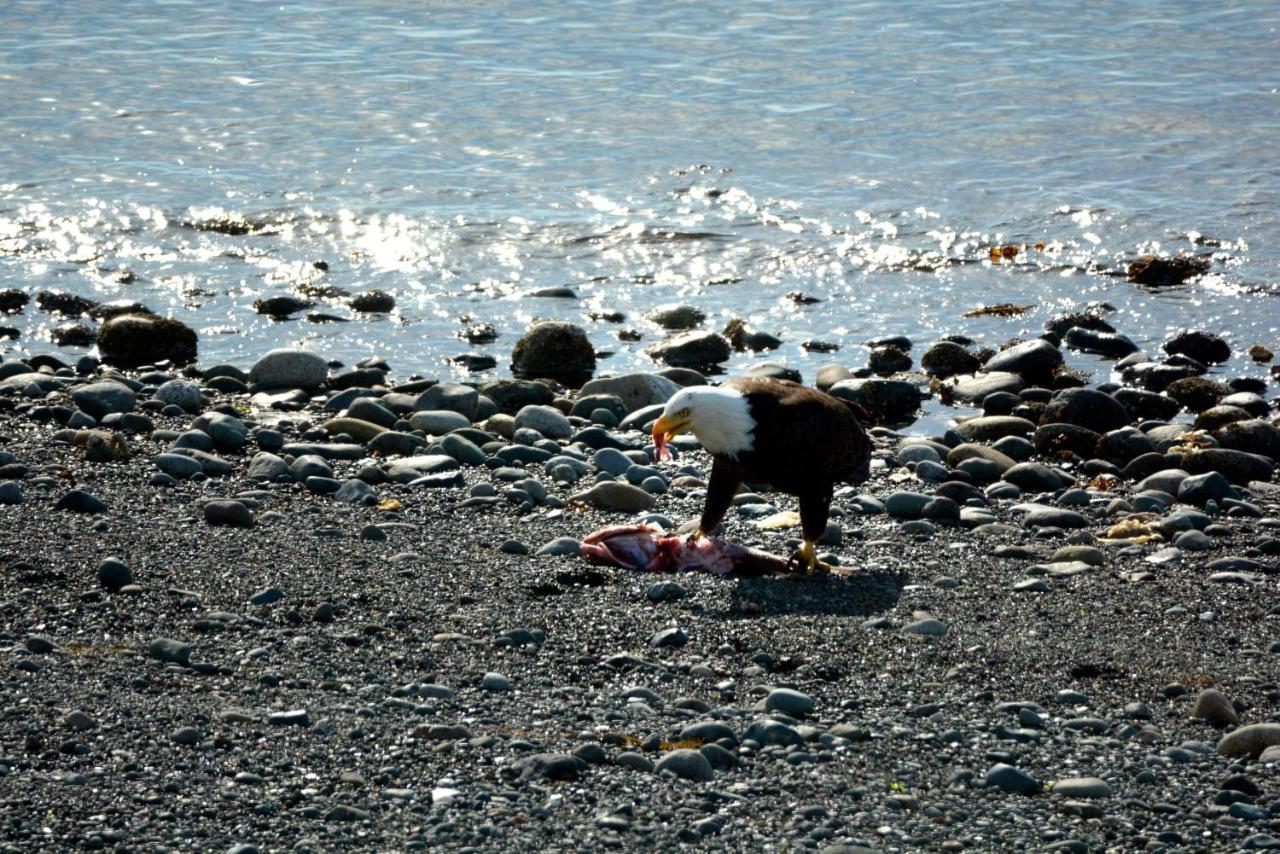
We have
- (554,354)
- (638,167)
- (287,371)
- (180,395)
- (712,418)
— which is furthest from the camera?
(638,167)

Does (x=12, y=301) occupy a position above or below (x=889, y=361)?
above

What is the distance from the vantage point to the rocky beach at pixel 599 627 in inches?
203

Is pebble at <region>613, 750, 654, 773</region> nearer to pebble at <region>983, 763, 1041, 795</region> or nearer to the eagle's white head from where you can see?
pebble at <region>983, 763, 1041, 795</region>

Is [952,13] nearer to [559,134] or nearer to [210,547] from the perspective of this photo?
[559,134]

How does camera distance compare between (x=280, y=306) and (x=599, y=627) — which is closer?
(x=599, y=627)

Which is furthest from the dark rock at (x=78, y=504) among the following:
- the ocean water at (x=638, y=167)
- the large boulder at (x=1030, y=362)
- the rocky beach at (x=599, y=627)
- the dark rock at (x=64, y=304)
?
the large boulder at (x=1030, y=362)

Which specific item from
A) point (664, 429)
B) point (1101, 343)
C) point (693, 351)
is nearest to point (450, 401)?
point (693, 351)

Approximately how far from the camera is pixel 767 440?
7777 millimetres

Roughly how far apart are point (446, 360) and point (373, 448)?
109 inches

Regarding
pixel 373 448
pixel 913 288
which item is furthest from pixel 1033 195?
pixel 373 448

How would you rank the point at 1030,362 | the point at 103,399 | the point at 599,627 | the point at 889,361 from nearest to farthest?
the point at 599,627, the point at 103,399, the point at 1030,362, the point at 889,361

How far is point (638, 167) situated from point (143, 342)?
7505 mm

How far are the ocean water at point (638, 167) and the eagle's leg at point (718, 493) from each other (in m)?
4.36

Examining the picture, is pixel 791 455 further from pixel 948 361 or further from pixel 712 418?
pixel 948 361
